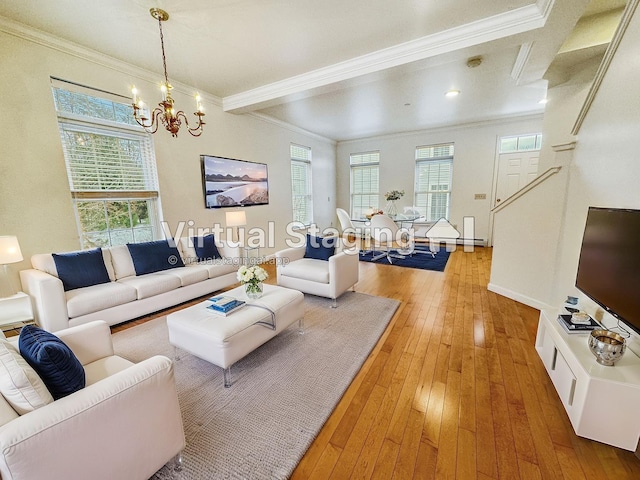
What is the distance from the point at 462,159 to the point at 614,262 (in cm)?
547

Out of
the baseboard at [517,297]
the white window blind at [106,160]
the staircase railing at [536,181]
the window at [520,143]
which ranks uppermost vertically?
the window at [520,143]

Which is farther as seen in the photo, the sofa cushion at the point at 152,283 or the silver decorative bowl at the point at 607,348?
the sofa cushion at the point at 152,283

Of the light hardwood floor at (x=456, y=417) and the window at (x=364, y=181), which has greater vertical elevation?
the window at (x=364, y=181)

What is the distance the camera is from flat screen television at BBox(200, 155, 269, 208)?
4.15 meters

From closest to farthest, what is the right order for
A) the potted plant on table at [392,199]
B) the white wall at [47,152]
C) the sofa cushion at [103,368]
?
the sofa cushion at [103,368]
the white wall at [47,152]
the potted plant on table at [392,199]

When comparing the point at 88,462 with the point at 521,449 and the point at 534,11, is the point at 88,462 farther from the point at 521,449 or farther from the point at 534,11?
the point at 534,11

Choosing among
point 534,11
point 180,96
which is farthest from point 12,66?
point 534,11

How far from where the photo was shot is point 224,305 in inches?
82.7

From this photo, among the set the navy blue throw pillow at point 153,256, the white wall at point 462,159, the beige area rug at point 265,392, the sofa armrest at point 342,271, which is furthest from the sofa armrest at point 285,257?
the white wall at point 462,159

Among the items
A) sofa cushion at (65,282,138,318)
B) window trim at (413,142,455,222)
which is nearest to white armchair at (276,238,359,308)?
sofa cushion at (65,282,138,318)

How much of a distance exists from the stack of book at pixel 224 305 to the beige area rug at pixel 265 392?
1.44 ft

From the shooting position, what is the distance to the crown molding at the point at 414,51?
227 centimetres

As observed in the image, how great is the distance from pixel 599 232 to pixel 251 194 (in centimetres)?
452

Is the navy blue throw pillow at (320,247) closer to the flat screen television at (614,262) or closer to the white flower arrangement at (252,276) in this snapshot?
the white flower arrangement at (252,276)
